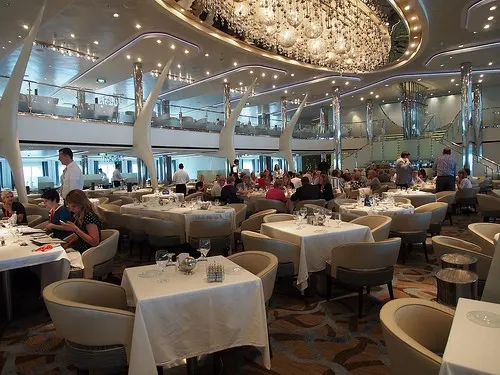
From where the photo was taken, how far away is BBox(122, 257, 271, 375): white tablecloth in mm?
2350

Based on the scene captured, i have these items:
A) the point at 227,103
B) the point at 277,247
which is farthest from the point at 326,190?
the point at 227,103

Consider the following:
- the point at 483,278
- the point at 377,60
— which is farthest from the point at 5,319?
the point at 377,60

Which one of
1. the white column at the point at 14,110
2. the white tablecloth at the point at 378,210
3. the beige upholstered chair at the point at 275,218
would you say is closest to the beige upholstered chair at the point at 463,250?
the white tablecloth at the point at 378,210

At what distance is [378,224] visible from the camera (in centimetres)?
512

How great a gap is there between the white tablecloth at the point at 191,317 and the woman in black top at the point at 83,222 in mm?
1441

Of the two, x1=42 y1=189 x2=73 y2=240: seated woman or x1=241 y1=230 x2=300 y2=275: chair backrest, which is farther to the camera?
x1=42 y1=189 x2=73 y2=240: seated woman

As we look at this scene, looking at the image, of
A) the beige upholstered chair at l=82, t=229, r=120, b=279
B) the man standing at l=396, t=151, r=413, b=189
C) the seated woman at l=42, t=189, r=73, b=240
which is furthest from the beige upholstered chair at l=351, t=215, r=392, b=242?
the man standing at l=396, t=151, r=413, b=189

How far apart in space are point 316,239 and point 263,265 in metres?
1.25

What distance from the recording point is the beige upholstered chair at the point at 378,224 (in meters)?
4.83

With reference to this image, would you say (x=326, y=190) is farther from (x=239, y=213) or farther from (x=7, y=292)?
(x=7, y=292)

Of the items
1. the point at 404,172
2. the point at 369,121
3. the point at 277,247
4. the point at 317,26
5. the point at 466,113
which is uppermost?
the point at 317,26

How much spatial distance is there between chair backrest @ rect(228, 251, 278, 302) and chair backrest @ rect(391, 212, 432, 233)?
3.10 m

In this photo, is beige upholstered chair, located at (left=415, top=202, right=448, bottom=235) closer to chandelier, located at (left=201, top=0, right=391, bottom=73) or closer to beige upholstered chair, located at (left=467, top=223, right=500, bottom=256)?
beige upholstered chair, located at (left=467, top=223, right=500, bottom=256)

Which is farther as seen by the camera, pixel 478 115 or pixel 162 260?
pixel 478 115
